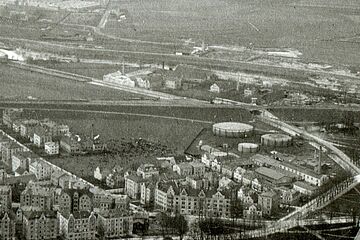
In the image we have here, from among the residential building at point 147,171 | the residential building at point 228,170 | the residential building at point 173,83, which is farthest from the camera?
the residential building at point 173,83

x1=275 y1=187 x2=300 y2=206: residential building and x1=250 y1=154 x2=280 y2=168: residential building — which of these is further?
x1=250 y1=154 x2=280 y2=168: residential building

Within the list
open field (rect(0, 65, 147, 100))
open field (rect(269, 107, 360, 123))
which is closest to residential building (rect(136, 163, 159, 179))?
open field (rect(269, 107, 360, 123))

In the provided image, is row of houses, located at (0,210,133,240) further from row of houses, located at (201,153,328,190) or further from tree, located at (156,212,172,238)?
row of houses, located at (201,153,328,190)

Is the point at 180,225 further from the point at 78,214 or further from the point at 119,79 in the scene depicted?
the point at 119,79

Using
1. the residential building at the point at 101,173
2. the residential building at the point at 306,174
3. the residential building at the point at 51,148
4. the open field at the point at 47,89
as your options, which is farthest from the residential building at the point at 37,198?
the open field at the point at 47,89

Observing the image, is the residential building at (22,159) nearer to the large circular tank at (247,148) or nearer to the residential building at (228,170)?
the residential building at (228,170)

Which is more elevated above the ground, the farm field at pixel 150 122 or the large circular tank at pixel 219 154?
the large circular tank at pixel 219 154

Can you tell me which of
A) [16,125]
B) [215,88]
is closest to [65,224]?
[16,125]
